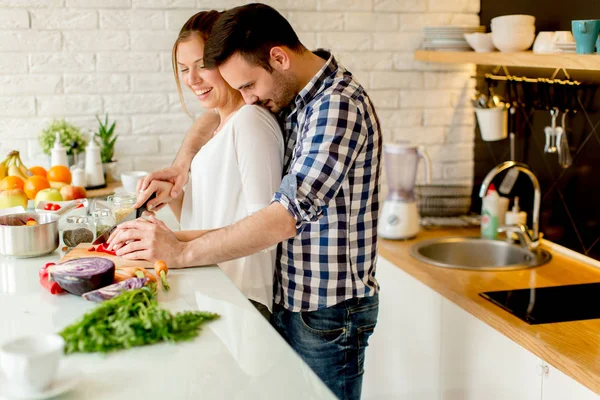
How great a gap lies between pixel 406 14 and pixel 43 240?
2356 mm

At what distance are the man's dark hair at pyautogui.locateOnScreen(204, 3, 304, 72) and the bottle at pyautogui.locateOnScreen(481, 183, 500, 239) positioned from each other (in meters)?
1.67

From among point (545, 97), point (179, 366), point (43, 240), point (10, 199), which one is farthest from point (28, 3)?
point (179, 366)

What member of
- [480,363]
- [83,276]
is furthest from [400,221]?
[83,276]

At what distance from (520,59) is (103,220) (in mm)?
1749

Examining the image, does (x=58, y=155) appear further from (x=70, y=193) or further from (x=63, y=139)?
(x=70, y=193)

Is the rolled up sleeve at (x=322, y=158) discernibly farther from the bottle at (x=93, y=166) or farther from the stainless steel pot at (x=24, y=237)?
the bottle at (x=93, y=166)

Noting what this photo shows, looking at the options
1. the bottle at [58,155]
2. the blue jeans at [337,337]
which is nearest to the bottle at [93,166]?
the bottle at [58,155]

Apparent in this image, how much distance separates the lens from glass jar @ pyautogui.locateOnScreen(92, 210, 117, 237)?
2.12m

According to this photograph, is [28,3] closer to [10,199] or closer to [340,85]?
[10,199]

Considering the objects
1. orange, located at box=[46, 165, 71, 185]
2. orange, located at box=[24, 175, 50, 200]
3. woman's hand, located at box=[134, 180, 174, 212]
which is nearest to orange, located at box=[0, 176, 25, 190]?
orange, located at box=[24, 175, 50, 200]

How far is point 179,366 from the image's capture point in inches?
53.1

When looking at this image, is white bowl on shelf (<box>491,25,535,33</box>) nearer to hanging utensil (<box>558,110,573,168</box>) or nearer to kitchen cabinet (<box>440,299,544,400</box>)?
hanging utensil (<box>558,110,573,168</box>)

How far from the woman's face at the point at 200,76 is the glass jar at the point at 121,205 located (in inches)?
14.5

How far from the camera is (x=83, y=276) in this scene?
1.68 metres
